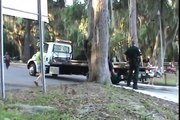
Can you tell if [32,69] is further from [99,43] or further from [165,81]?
[99,43]

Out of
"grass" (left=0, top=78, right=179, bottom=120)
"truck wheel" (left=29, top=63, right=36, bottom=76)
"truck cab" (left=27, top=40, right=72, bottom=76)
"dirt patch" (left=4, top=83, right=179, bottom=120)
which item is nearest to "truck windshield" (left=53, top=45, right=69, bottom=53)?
"truck cab" (left=27, top=40, right=72, bottom=76)

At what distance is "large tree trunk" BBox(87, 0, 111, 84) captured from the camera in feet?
53.6

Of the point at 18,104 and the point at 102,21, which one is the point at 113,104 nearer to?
the point at 18,104

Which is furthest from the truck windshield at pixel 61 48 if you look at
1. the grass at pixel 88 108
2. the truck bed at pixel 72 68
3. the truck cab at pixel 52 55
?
the grass at pixel 88 108

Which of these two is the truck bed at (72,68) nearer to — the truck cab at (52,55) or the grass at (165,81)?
the truck cab at (52,55)

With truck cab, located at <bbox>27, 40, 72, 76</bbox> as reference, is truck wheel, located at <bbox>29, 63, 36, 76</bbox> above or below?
below

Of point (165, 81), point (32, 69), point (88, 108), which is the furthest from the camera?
point (32, 69)

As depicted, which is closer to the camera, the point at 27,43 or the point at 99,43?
the point at 99,43

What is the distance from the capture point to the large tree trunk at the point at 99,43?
16.3 metres

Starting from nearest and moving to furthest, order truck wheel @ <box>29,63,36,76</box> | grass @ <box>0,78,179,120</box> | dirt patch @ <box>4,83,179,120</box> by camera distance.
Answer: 1. grass @ <box>0,78,179,120</box>
2. dirt patch @ <box>4,83,179,120</box>
3. truck wheel @ <box>29,63,36,76</box>

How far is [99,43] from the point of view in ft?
54.1

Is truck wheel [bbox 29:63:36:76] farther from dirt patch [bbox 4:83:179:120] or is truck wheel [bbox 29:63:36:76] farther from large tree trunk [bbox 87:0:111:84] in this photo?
dirt patch [bbox 4:83:179:120]

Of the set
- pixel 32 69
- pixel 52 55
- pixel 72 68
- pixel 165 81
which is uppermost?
pixel 52 55

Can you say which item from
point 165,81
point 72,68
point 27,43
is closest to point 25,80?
point 72,68
